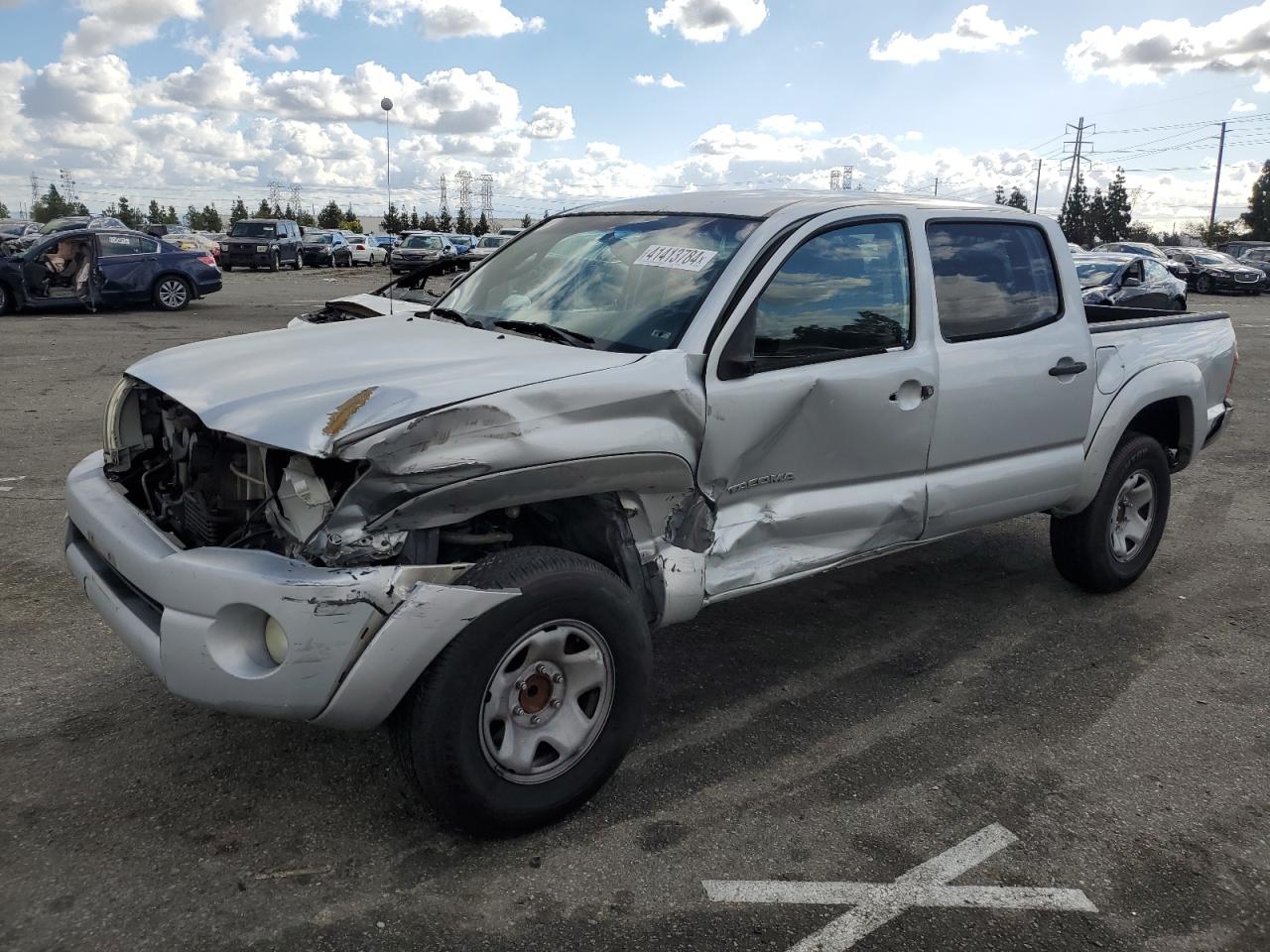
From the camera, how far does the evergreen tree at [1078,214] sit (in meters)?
76.4

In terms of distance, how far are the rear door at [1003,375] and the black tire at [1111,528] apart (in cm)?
37

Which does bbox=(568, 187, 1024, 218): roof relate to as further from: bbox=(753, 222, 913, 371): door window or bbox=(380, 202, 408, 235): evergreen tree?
bbox=(380, 202, 408, 235): evergreen tree

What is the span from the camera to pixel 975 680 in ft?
13.5

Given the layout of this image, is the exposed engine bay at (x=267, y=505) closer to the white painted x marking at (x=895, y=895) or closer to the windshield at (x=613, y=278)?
the windshield at (x=613, y=278)

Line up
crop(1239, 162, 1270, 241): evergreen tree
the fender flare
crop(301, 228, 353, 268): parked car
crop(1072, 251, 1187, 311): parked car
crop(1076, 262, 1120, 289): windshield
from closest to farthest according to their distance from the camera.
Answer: the fender flare → crop(1072, 251, 1187, 311): parked car → crop(1076, 262, 1120, 289): windshield → crop(301, 228, 353, 268): parked car → crop(1239, 162, 1270, 241): evergreen tree

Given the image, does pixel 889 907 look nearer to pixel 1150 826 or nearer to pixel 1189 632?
pixel 1150 826

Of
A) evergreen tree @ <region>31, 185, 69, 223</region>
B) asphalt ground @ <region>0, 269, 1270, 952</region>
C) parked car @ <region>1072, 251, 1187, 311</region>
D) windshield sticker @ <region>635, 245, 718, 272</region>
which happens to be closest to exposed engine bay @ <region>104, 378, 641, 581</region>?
asphalt ground @ <region>0, 269, 1270, 952</region>

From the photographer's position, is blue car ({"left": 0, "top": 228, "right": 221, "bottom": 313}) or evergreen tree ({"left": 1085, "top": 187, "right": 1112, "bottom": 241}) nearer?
blue car ({"left": 0, "top": 228, "right": 221, "bottom": 313})

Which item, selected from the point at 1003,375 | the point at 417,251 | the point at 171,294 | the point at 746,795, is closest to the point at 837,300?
the point at 1003,375

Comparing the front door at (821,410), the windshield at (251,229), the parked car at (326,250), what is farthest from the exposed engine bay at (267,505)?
the parked car at (326,250)

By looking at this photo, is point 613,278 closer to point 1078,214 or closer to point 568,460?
point 568,460

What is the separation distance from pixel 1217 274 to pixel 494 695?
37.3 meters

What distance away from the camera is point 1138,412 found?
4.77 metres

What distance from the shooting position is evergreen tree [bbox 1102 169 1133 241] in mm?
74688
